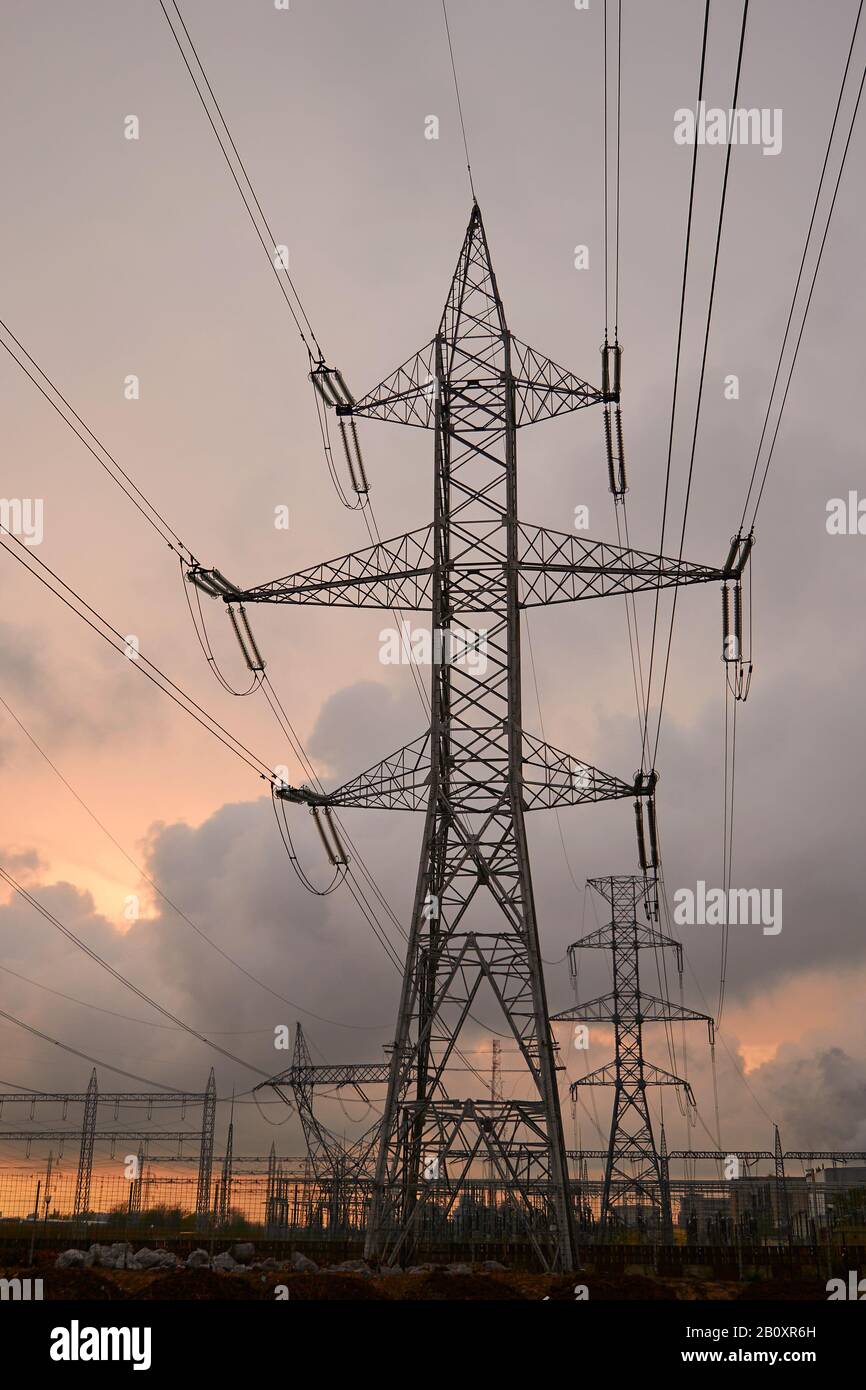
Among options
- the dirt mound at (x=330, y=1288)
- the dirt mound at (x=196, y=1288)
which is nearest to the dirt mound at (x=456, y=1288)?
the dirt mound at (x=330, y=1288)

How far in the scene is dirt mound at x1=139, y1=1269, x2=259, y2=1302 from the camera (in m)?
17.6

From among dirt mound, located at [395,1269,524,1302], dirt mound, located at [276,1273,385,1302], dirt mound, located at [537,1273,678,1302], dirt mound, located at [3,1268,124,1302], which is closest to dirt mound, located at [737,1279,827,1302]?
dirt mound, located at [537,1273,678,1302]

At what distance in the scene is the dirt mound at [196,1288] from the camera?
57.8 ft

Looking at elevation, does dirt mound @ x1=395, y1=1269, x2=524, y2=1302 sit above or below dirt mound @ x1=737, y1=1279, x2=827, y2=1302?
above

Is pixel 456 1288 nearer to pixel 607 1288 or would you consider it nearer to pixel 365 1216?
pixel 607 1288

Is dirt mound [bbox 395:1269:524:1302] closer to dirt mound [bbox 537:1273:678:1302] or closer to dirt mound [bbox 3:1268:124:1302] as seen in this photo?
dirt mound [bbox 537:1273:678:1302]

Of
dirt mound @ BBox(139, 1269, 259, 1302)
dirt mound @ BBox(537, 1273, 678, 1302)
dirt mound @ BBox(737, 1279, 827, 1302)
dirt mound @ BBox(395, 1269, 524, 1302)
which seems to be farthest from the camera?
dirt mound @ BBox(737, 1279, 827, 1302)

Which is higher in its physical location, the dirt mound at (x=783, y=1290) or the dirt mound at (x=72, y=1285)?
the dirt mound at (x=72, y=1285)

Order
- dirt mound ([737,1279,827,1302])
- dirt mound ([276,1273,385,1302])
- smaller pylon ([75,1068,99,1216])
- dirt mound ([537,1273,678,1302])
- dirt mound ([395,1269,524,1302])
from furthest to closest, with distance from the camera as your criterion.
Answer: smaller pylon ([75,1068,99,1216])
dirt mound ([737,1279,827,1302])
dirt mound ([537,1273,678,1302])
dirt mound ([395,1269,524,1302])
dirt mound ([276,1273,385,1302])

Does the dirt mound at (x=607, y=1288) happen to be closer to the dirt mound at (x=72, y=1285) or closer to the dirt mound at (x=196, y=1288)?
the dirt mound at (x=196, y=1288)
